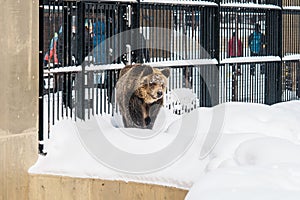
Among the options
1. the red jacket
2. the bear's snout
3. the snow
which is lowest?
the snow

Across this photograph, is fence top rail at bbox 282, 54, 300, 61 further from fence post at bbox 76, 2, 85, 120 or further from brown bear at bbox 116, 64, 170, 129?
fence post at bbox 76, 2, 85, 120

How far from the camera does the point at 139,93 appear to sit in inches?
311

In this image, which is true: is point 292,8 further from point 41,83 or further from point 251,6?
point 41,83

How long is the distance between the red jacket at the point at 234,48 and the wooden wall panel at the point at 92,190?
5.00m

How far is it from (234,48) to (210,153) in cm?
562

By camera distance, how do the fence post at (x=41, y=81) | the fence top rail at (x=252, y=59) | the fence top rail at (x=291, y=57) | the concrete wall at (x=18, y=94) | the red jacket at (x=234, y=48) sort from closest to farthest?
the concrete wall at (x=18, y=94), the fence post at (x=41, y=81), the fence top rail at (x=252, y=59), the red jacket at (x=234, y=48), the fence top rail at (x=291, y=57)

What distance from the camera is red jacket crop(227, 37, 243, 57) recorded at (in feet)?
34.7

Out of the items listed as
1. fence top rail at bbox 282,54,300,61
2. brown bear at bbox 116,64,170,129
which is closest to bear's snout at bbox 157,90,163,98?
brown bear at bbox 116,64,170,129

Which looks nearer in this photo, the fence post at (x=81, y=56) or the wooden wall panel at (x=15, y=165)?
the wooden wall panel at (x=15, y=165)

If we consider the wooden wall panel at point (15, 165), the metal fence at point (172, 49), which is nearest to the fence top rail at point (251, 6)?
the metal fence at point (172, 49)

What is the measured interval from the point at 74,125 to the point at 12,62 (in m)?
0.95

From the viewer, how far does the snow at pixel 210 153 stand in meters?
4.20

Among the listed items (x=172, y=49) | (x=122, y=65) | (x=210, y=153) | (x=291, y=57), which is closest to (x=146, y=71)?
(x=122, y=65)

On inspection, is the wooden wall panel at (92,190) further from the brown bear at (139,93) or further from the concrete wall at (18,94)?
the brown bear at (139,93)
